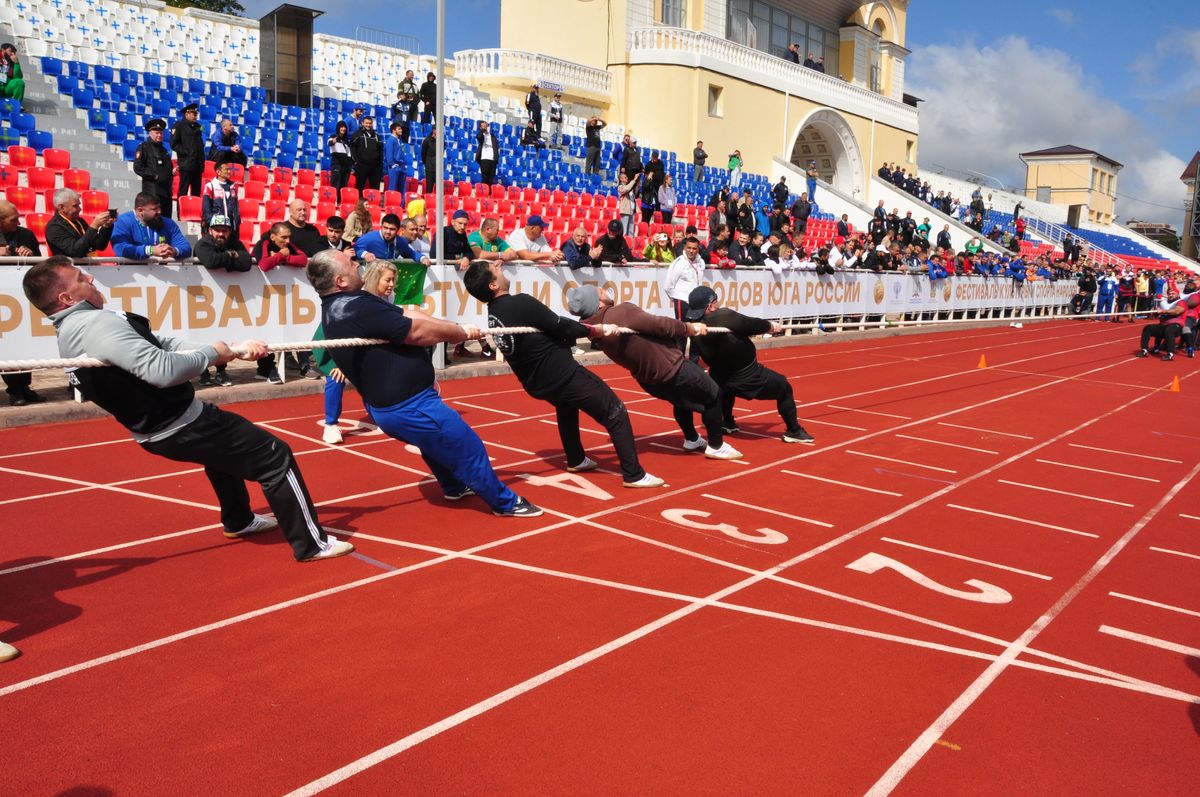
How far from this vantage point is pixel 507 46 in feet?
116

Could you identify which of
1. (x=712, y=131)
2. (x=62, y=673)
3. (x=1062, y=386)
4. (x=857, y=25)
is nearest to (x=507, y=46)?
(x=712, y=131)

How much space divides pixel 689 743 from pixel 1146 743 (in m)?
1.84

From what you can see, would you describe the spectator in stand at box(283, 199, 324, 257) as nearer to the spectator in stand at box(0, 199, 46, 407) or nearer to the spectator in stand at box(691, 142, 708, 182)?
the spectator in stand at box(0, 199, 46, 407)

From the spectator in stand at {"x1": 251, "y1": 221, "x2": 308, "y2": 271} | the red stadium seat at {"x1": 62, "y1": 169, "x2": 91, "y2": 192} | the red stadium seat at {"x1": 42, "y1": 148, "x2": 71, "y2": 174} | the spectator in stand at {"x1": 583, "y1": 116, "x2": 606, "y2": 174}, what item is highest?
the spectator in stand at {"x1": 583, "y1": 116, "x2": 606, "y2": 174}

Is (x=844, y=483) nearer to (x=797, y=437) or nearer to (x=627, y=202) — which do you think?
(x=797, y=437)

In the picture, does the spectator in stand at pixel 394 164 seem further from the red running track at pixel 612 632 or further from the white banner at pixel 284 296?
the red running track at pixel 612 632

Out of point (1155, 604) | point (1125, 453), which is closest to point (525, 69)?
point (1125, 453)

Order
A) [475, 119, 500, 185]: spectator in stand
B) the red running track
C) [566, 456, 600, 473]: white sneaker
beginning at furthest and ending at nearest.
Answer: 1. [475, 119, 500, 185]: spectator in stand
2. [566, 456, 600, 473]: white sneaker
3. the red running track

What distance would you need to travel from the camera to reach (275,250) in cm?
1096

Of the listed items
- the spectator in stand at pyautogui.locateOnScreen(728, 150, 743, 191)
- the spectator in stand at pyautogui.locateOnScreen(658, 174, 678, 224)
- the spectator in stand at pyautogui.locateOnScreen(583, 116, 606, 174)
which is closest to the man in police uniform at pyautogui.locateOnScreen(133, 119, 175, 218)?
the spectator in stand at pyautogui.locateOnScreen(658, 174, 678, 224)

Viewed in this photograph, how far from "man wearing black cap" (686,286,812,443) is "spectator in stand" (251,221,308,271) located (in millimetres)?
5115

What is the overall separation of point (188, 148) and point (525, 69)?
19161 mm

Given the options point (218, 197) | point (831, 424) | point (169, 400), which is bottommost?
point (831, 424)

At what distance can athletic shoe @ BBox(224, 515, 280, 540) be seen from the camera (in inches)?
232
